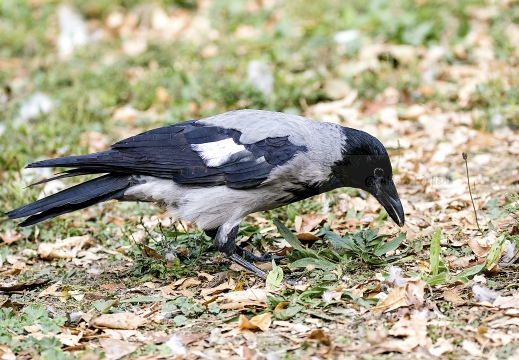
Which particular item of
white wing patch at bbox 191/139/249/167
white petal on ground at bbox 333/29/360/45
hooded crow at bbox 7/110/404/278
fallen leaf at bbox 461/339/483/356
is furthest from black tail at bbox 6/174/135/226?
white petal on ground at bbox 333/29/360/45

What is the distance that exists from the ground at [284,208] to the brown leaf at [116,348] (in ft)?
0.06

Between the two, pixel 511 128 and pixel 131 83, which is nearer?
pixel 511 128

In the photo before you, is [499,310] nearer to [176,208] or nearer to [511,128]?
[176,208]

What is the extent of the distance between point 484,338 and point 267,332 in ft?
3.79

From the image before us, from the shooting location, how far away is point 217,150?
5.16m

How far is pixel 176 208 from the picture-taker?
17.3 ft

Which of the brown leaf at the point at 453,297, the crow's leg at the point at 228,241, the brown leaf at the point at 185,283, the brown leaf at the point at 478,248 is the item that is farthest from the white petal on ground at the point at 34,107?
the brown leaf at the point at 453,297

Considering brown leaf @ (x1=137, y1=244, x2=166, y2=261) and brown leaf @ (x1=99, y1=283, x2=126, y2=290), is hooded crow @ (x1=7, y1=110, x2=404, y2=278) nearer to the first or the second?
brown leaf @ (x1=137, y1=244, x2=166, y2=261)

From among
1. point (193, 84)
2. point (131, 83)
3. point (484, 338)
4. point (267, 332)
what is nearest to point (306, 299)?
point (267, 332)

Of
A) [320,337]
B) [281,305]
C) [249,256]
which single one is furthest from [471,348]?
[249,256]

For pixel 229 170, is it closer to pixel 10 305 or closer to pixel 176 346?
Result: pixel 176 346

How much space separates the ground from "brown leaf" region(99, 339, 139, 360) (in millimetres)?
17

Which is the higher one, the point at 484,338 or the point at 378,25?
the point at 378,25

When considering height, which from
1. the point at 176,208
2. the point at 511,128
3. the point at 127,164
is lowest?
the point at 511,128
